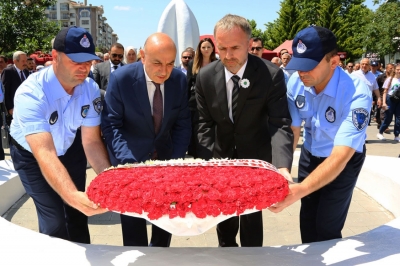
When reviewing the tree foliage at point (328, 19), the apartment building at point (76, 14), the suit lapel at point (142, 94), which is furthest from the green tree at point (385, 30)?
the apartment building at point (76, 14)

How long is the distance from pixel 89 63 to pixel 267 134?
1392 mm

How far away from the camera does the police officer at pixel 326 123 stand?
242cm

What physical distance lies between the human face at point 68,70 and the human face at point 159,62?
377mm

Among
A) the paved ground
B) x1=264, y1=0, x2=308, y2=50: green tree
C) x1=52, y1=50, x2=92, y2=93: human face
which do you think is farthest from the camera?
x1=264, y1=0, x2=308, y2=50: green tree

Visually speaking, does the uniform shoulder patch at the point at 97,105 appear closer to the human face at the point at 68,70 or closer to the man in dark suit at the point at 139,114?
the man in dark suit at the point at 139,114

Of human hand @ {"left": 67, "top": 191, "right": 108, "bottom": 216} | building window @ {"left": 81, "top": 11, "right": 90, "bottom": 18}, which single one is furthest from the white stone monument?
building window @ {"left": 81, "top": 11, "right": 90, "bottom": 18}

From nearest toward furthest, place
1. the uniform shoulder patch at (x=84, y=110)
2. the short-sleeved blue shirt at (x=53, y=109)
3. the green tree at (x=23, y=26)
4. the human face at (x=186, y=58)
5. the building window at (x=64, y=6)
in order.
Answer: the short-sleeved blue shirt at (x=53, y=109)
the uniform shoulder patch at (x=84, y=110)
the human face at (x=186, y=58)
the green tree at (x=23, y=26)
the building window at (x=64, y=6)

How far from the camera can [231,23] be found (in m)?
2.66

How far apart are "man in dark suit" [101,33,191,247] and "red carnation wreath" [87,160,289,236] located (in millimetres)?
762

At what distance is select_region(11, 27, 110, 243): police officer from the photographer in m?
2.45

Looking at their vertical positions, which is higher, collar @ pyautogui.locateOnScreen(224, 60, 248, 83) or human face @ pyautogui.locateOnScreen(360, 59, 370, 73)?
human face @ pyautogui.locateOnScreen(360, 59, 370, 73)

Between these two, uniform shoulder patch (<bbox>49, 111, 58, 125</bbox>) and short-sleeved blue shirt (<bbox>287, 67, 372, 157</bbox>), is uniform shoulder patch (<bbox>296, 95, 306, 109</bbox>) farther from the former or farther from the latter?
uniform shoulder patch (<bbox>49, 111, 58, 125</bbox>)

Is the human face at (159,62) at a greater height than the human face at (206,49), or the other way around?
the human face at (206,49)

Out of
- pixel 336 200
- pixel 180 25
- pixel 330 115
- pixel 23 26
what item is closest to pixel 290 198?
pixel 336 200
